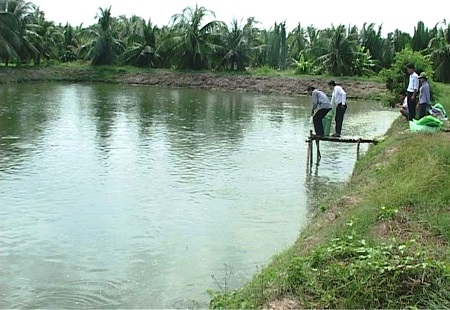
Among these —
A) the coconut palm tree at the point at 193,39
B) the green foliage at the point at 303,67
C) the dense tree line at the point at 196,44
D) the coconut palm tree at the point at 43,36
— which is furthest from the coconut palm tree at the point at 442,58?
the coconut palm tree at the point at 43,36

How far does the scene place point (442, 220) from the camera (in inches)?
207

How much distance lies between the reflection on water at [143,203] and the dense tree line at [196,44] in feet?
67.2

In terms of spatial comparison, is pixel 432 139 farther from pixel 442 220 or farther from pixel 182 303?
pixel 182 303

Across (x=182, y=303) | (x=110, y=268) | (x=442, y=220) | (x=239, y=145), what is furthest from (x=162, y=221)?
(x=239, y=145)

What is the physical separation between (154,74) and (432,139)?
108 ft

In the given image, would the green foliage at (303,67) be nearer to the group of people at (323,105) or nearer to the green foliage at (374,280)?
the group of people at (323,105)

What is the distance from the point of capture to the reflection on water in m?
5.89

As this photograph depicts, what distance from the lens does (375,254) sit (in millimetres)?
4242

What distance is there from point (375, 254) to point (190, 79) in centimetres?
3575

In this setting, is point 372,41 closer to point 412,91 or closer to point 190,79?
point 190,79

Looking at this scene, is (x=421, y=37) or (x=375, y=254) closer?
(x=375, y=254)

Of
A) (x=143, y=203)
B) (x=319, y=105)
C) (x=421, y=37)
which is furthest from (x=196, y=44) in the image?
(x=143, y=203)

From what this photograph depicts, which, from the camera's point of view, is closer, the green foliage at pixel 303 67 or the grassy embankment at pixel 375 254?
the grassy embankment at pixel 375 254

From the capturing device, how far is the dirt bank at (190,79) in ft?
116
